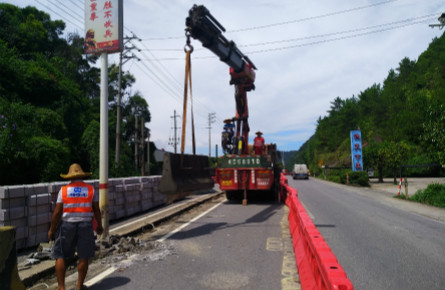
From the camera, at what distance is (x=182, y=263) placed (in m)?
5.25

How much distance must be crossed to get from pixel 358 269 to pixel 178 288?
2884 millimetres

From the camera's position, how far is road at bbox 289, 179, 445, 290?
4508 mm

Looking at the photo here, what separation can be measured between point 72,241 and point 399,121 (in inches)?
1816

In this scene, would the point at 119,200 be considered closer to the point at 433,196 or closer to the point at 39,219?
the point at 39,219

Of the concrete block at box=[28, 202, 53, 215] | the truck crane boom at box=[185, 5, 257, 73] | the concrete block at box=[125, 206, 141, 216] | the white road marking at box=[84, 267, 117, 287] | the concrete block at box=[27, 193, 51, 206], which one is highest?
the truck crane boom at box=[185, 5, 257, 73]

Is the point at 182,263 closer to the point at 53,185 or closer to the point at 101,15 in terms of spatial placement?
the point at 53,185

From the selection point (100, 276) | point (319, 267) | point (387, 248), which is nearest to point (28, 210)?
point (100, 276)

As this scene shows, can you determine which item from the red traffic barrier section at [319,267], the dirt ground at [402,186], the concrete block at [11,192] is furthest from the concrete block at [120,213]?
the dirt ground at [402,186]

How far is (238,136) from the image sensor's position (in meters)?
14.6

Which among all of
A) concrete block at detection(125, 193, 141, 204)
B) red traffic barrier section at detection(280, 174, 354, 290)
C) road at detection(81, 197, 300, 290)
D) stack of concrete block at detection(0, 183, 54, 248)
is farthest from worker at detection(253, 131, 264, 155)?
stack of concrete block at detection(0, 183, 54, 248)

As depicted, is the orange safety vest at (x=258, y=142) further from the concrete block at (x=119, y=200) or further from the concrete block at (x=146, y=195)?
the concrete block at (x=119, y=200)

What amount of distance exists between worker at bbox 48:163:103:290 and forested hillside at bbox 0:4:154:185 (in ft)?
32.8

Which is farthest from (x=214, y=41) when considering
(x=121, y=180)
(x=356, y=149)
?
(x=356, y=149)

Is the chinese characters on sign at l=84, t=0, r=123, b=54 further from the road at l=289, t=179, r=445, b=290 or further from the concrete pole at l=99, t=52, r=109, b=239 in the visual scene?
the road at l=289, t=179, r=445, b=290
